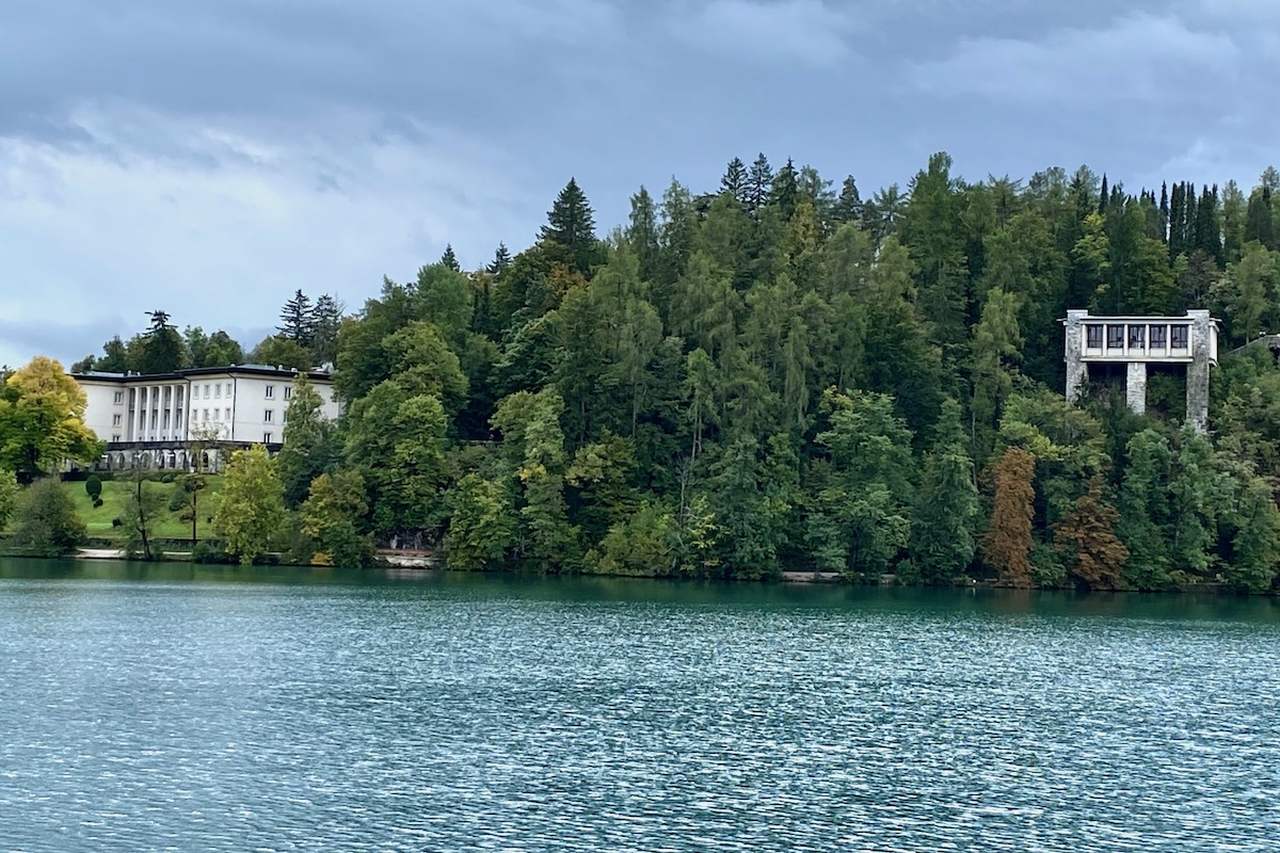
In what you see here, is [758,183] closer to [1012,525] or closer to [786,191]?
[786,191]

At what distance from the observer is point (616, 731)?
39719 millimetres

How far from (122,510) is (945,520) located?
214 ft

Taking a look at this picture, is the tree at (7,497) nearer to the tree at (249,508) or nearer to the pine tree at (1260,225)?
the tree at (249,508)

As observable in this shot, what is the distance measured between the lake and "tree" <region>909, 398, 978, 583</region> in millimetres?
28254

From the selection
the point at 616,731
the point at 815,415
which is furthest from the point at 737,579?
the point at 616,731

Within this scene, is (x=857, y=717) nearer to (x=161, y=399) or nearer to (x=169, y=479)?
(x=169, y=479)

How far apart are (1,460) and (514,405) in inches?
1918

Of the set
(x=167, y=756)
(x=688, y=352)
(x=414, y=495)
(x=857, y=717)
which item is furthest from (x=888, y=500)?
(x=167, y=756)

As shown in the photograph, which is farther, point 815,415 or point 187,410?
point 187,410

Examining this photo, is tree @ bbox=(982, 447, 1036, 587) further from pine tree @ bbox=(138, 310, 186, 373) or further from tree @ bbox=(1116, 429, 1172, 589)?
pine tree @ bbox=(138, 310, 186, 373)

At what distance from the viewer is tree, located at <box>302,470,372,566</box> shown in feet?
354

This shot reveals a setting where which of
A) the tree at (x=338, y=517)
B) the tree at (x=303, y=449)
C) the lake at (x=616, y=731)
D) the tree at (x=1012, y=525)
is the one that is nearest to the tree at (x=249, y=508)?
the tree at (x=338, y=517)

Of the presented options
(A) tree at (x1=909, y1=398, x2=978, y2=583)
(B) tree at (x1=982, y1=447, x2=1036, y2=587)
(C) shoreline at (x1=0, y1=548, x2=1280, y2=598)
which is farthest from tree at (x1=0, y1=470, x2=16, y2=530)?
(B) tree at (x1=982, y1=447, x2=1036, y2=587)

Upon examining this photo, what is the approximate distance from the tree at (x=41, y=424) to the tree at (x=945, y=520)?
76.0m
